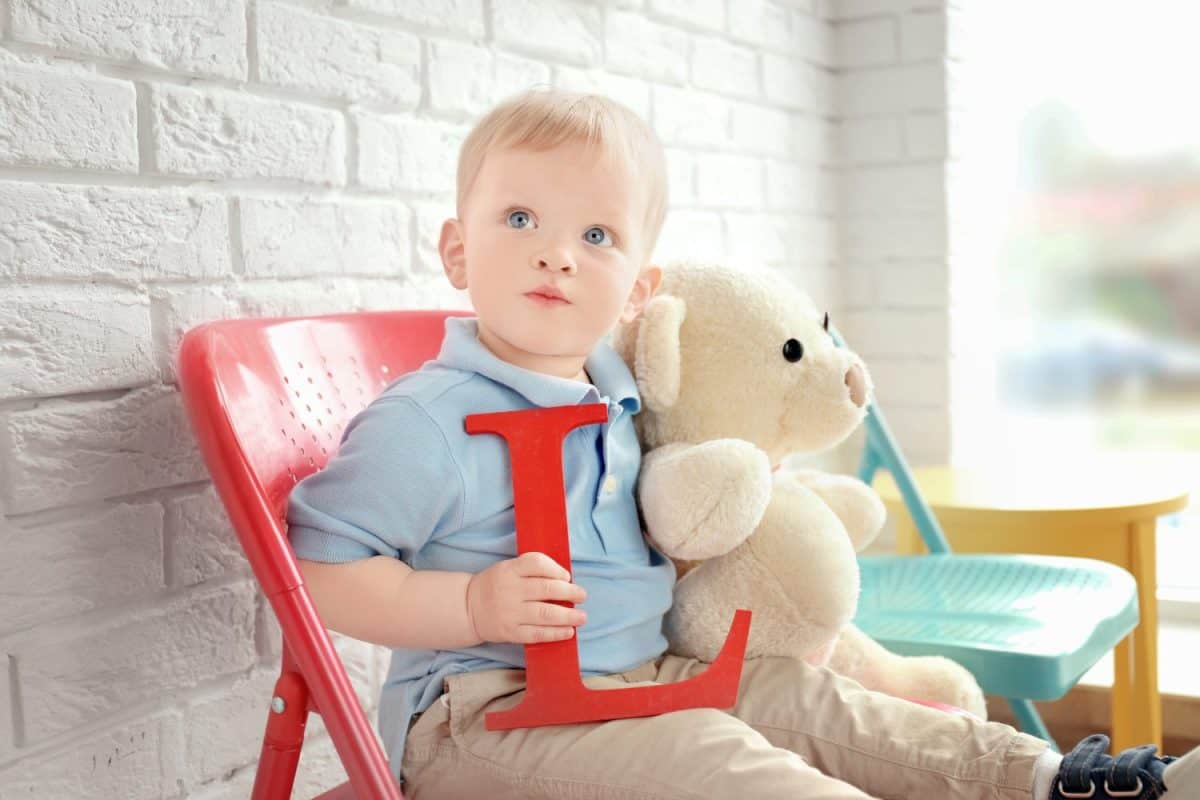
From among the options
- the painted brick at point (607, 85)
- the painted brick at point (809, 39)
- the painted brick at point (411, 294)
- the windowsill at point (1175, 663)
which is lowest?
the windowsill at point (1175, 663)

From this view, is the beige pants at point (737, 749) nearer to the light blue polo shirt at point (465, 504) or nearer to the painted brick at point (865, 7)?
the light blue polo shirt at point (465, 504)

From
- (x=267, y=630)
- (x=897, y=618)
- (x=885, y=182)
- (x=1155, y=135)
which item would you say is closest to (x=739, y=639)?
(x=267, y=630)

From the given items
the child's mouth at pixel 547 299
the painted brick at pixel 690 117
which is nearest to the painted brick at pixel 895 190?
the painted brick at pixel 690 117

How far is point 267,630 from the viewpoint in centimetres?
110

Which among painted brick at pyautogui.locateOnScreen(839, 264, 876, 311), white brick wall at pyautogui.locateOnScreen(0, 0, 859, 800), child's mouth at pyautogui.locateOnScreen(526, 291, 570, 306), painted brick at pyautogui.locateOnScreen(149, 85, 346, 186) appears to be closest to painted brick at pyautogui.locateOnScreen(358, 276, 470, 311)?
white brick wall at pyautogui.locateOnScreen(0, 0, 859, 800)

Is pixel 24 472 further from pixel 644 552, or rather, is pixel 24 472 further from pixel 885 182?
pixel 885 182

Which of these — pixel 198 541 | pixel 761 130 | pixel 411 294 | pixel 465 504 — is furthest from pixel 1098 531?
pixel 198 541

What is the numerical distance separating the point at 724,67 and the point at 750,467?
98 cm

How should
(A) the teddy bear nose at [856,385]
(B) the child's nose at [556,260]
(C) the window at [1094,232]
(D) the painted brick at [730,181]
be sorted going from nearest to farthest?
1. (B) the child's nose at [556,260]
2. (A) the teddy bear nose at [856,385]
3. (D) the painted brick at [730,181]
4. (C) the window at [1094,232]

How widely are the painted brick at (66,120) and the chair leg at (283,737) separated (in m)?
0.40

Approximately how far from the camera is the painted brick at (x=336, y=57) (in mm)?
1089

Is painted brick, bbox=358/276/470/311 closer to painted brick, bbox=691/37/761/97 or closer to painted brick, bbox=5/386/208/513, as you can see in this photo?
painted brick, bbox=5/386/208/513

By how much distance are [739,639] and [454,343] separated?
0.31m

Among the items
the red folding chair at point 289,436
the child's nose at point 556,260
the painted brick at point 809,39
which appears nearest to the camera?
the red folding chair at point 289,436
